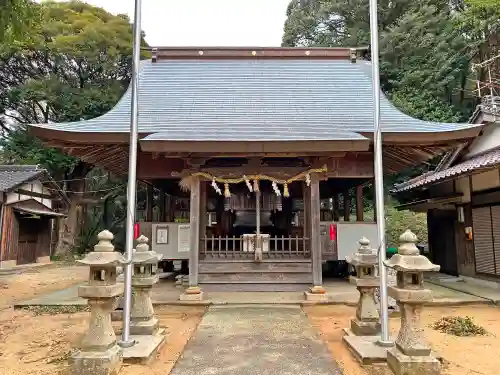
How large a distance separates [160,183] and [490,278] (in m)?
9.38

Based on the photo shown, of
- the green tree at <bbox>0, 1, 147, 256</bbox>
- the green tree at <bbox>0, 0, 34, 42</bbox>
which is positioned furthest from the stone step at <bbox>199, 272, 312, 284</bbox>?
the green tree at <bbox>0, 1, 147, 256</bbox>

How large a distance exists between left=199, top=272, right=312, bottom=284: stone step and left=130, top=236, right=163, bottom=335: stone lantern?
3161mm

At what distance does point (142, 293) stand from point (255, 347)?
1828mm

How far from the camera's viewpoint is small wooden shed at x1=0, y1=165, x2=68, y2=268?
1717cm

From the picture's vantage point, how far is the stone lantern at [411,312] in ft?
12.5

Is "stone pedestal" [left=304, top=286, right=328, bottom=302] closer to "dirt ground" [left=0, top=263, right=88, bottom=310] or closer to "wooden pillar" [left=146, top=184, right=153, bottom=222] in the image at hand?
"wooden pillar" [left=146, top=184, right=153, bottom=222]

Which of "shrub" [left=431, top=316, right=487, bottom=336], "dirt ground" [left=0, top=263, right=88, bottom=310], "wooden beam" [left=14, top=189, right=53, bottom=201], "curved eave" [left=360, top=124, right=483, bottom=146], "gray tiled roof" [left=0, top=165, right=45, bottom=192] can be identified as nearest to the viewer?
"shrub" [left=431, top=316, right=487, bottom=336]

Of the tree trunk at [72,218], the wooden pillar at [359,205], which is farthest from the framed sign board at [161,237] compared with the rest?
the tree trunk at [72,218]

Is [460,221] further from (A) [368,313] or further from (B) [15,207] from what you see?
(B) [15,207]

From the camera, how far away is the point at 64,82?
21781mm

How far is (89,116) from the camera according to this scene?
21.6 meters

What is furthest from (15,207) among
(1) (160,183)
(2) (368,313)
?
(2) (368,313)

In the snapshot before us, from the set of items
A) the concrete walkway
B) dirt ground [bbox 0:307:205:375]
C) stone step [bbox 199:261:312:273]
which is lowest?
dirt ground [bbox 0:307:205:375]

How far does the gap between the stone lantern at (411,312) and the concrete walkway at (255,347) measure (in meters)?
0.68
